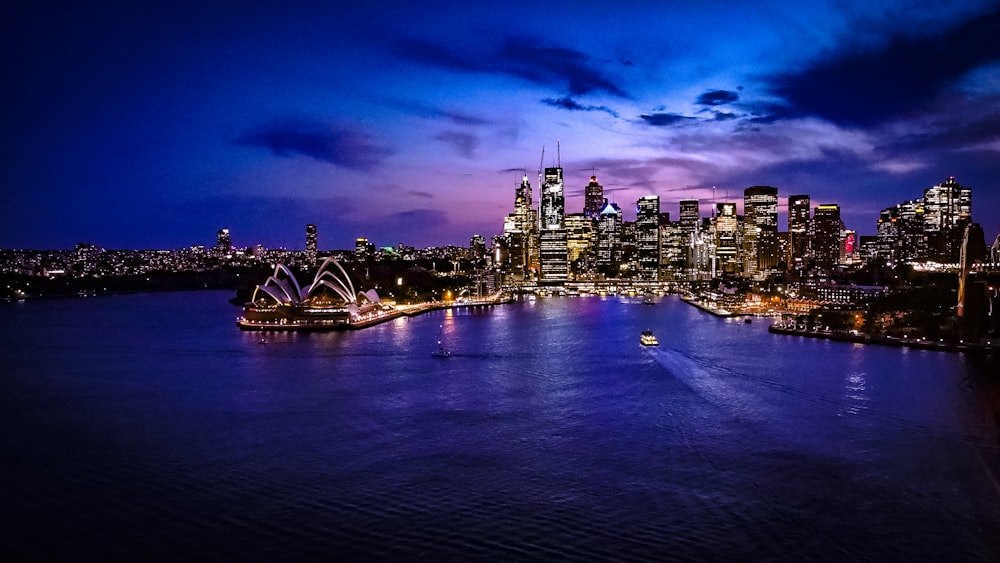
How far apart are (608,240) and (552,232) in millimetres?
13743

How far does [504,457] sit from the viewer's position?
9.38 m

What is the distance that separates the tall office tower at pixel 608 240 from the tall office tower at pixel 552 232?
7.68 meters

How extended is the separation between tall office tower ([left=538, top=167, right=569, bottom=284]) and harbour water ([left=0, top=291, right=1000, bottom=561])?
168 feet

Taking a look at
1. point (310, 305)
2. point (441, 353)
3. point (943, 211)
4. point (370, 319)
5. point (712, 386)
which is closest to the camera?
point (712, 386)

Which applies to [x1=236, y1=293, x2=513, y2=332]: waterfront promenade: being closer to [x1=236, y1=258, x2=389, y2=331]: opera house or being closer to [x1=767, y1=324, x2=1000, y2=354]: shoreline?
[x1=236, y1=258, x2=389, y2=331]: opera house

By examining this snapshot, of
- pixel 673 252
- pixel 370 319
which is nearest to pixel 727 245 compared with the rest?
pixel 673 252

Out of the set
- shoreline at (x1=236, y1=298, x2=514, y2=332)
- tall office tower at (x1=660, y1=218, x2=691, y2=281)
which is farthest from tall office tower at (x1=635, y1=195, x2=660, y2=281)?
shoreline at (x1=236, y1=298, x2=514, y2=332)

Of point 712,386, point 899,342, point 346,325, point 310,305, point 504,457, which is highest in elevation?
point 310,305

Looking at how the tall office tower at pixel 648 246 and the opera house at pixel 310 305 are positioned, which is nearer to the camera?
the opera house at pixel 310 305

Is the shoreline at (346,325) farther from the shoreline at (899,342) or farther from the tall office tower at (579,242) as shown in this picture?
the tall office tower at (579,242)

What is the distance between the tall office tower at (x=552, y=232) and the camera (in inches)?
2746

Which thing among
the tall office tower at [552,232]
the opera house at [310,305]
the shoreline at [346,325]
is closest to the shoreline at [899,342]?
the shoreline at [346,325]

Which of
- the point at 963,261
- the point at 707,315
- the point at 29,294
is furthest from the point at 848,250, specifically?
the point at 29,294

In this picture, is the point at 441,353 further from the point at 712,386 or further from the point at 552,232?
the point at 552,232
